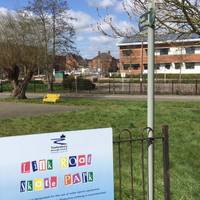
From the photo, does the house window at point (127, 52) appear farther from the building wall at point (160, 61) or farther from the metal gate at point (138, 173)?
the metal gate at point (138, 173)

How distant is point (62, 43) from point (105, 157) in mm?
32238

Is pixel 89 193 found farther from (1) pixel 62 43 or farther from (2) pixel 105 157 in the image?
(1) pixel 62 43

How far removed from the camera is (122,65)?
86500mm

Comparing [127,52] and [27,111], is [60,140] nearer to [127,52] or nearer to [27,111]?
[27,111]

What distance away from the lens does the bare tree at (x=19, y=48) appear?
28.4m

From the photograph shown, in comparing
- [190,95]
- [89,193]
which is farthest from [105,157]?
[190,95]

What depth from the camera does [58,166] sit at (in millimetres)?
3969

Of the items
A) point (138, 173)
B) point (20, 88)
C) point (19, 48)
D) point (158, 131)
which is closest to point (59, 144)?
point (138, 173)

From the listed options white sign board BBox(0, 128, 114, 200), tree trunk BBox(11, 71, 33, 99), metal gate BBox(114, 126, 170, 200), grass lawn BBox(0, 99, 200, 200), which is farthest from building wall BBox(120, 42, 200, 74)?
white sign board BBox(0, 128, 114, 200)

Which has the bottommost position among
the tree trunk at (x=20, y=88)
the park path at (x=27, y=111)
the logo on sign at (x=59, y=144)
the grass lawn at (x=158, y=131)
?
the park path at (x=27, y=111)

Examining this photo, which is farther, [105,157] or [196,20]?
[196,20]

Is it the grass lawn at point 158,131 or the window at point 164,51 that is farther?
the window at point 164,51

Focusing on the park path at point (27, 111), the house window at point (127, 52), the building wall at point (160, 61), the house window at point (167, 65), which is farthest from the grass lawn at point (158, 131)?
the house window at point (127, 52)

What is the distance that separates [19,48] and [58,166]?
2526cm
